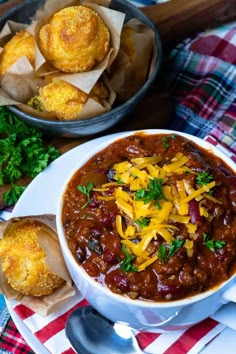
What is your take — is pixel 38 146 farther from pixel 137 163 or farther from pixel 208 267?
pixel 208 267

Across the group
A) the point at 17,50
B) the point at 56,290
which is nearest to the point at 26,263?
the point at 56,290

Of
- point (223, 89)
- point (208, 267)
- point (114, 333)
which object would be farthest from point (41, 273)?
point (223, 89)

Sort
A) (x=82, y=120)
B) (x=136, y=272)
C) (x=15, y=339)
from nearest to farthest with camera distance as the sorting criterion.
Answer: (x=136, y=272), (x=15, y=339), (x=82, y=120)

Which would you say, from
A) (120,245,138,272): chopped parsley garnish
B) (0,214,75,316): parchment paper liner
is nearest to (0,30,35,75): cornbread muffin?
(0,214,75,316): parchment paper liner

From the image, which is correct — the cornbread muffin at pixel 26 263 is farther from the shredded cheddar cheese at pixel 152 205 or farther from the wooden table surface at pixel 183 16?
the wooden table surface at pixel 183 16

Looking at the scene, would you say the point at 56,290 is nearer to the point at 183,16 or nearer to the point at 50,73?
the point at 50,73

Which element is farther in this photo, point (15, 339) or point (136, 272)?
point (15, 339)
